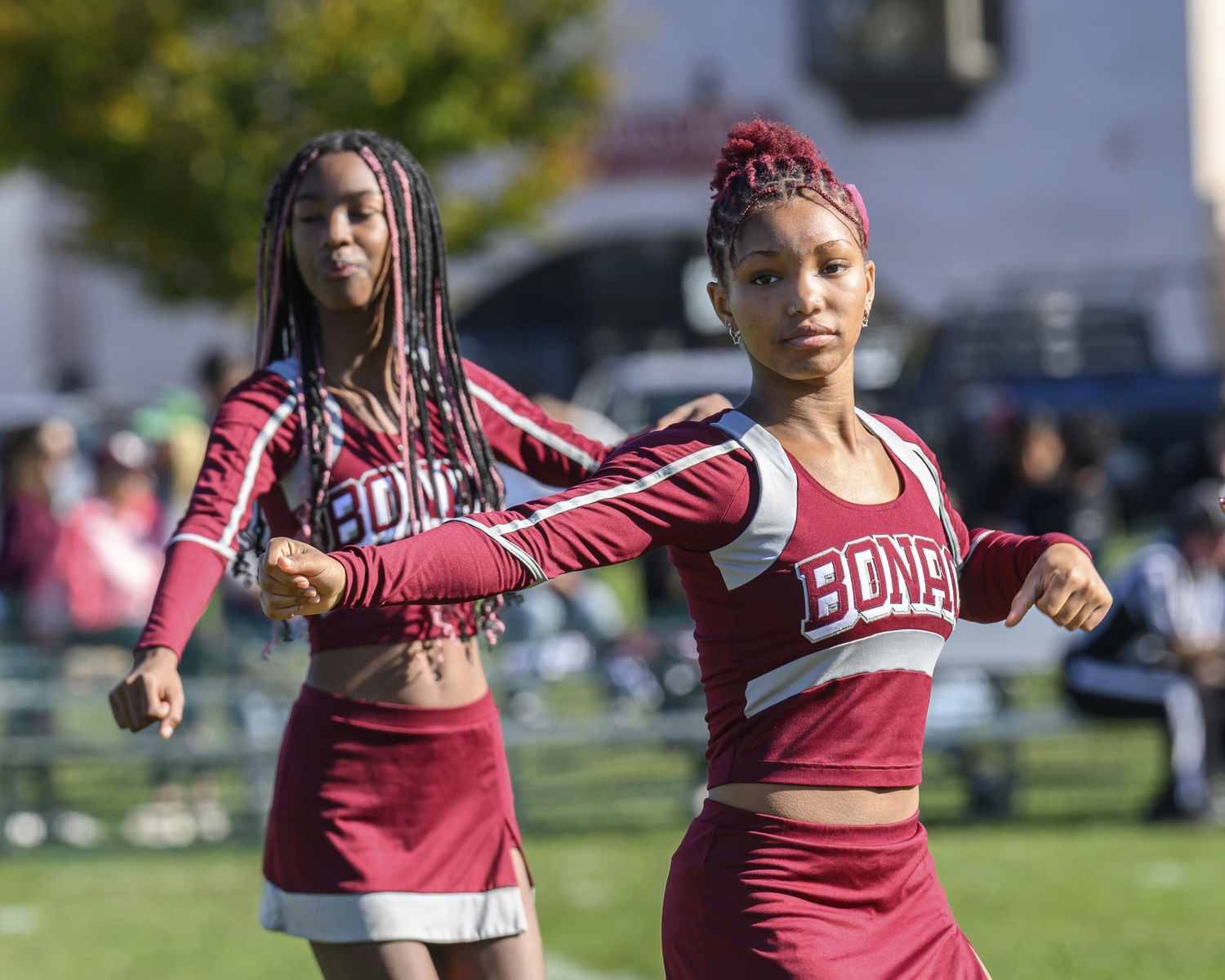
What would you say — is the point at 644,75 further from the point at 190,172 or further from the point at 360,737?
the point at 360,737

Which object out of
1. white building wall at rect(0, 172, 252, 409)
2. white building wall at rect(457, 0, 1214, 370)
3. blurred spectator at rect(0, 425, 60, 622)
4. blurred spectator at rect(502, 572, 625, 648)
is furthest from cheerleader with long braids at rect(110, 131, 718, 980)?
white building wall at rect(457, 0, 1214, 370)

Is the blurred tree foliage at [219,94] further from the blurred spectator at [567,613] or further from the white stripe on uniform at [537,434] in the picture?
the white stripe on uniform at [537,434]

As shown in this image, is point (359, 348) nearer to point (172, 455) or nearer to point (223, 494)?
point (223, 494)

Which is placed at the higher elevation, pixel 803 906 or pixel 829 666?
pixel 829 666

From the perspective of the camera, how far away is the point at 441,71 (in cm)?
1669

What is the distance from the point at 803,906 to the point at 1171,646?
6.13 metres

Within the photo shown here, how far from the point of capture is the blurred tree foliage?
1594 centimetres

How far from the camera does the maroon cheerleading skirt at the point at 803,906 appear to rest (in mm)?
2582

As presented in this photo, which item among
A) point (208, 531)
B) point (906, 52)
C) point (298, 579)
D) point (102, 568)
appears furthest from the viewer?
point (906, 52)

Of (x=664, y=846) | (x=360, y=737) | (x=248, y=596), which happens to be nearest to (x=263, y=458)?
(x=360, y=737)

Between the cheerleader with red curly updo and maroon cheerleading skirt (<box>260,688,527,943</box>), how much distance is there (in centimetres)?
64

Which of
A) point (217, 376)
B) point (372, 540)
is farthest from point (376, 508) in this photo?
point (217, 376)

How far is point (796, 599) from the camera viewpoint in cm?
262

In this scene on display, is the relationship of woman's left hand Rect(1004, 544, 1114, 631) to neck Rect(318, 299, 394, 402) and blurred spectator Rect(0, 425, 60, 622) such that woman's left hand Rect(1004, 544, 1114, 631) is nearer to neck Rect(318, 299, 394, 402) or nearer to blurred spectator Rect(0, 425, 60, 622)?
neck Rect(318, 299, 394, 402)
